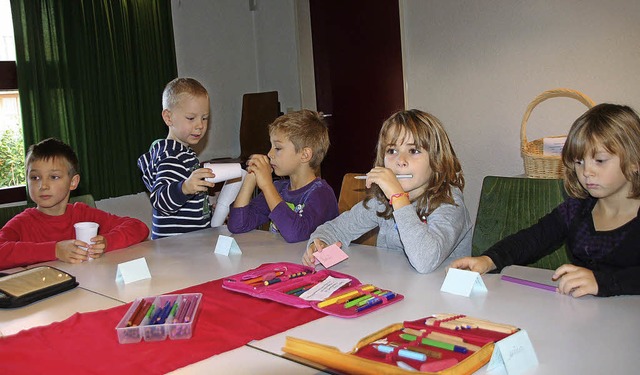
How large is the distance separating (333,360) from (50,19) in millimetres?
3950

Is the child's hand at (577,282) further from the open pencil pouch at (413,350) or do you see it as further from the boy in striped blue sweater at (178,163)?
the boy in striped blue sweater at (178,163)

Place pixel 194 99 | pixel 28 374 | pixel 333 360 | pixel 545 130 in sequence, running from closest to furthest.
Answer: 1. pixel 333 360
2. pixel 28 374
3. pixel 194 99
4. pixel 545 130

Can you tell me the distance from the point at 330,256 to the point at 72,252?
880 millimetres

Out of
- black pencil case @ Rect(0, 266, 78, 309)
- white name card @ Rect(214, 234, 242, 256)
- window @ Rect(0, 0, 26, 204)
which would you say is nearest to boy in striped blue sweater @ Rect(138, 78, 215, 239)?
white name card @ Rect(214, 234, 242, 256)

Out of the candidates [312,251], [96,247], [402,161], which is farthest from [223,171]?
[402,161]

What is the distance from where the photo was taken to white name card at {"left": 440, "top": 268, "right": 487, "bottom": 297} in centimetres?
142

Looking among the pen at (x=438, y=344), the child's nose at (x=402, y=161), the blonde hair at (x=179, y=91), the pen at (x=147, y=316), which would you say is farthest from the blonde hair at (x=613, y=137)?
the blonde hair at (x=179, y=91)

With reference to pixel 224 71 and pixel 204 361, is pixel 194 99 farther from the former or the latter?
pixel 224 71

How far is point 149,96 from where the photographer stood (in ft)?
15.6

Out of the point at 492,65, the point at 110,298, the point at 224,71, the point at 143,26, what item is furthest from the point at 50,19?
the point at 110,298

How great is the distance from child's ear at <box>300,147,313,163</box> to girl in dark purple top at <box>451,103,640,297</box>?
101 cm

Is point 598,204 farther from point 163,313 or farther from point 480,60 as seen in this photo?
point 480,60

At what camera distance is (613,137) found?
62.8 inches

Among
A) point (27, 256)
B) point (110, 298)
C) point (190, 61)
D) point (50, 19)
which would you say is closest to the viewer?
point (110, 298)
